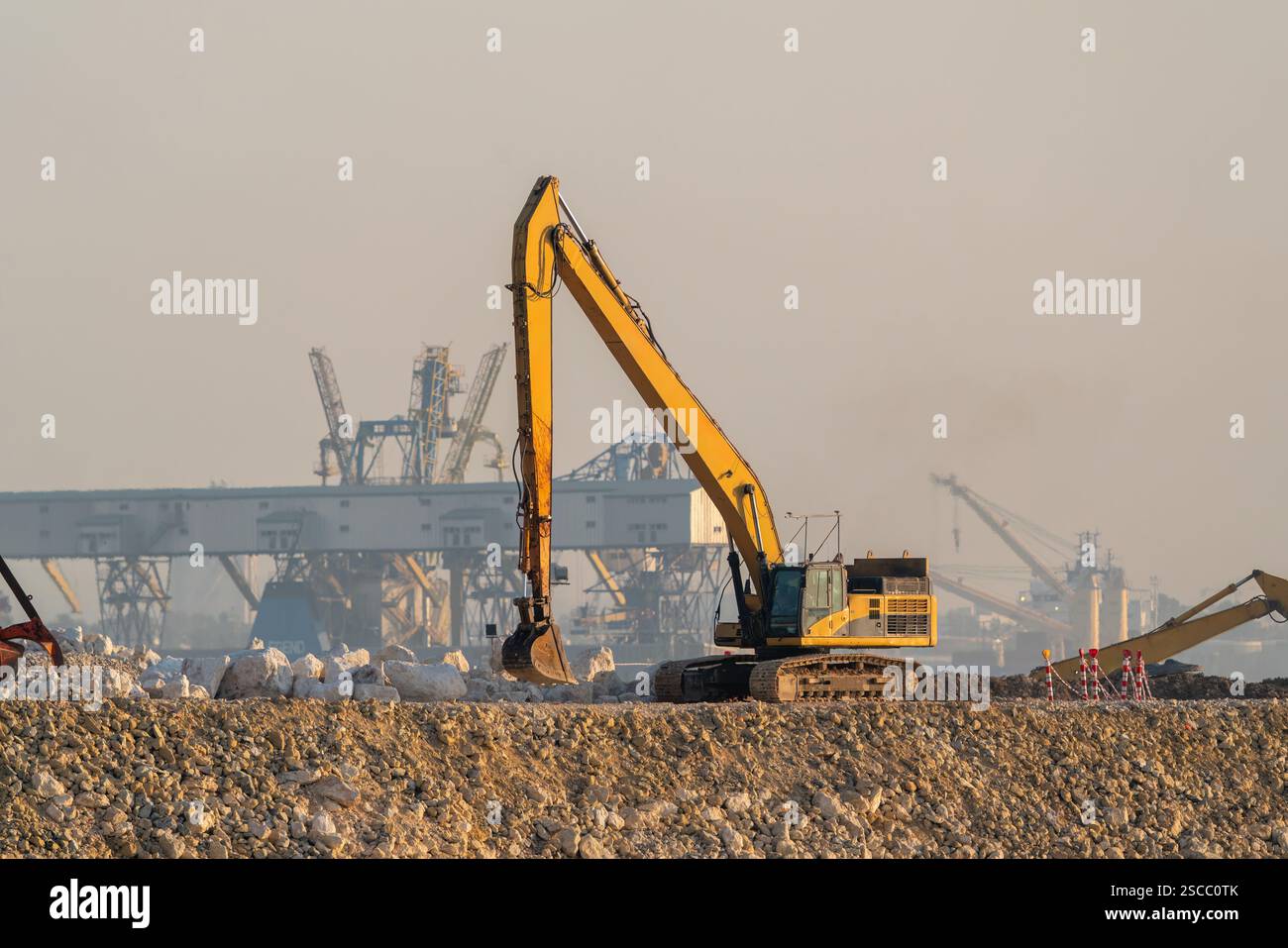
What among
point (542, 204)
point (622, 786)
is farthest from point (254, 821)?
point (542, 204)

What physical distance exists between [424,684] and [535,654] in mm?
5032

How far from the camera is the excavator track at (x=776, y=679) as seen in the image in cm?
2433

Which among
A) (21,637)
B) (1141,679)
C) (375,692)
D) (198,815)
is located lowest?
(198,815)

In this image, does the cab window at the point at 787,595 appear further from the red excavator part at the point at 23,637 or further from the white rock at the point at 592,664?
the white rock at the point at 592,664

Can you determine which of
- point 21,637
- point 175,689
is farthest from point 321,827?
point 21,637

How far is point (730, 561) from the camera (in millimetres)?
26625

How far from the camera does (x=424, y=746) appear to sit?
19.0 metres

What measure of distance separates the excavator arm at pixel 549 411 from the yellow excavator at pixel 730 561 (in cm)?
2

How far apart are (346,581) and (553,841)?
371ft

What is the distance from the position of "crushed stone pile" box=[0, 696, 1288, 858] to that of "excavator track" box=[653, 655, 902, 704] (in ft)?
5.30

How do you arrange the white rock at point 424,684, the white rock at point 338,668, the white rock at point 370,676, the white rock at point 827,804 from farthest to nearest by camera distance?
the white rock at point 338,668 → the white rock at point 424,684 → the white rock at point 370,676 → the white rock at point 827,804

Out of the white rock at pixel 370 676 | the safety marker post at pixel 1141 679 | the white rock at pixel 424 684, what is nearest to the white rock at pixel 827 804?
the white rock at pixel 424 684

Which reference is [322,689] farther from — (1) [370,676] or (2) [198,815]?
(2) [198,815]

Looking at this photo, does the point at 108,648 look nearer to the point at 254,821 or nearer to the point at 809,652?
the point at 809,652
